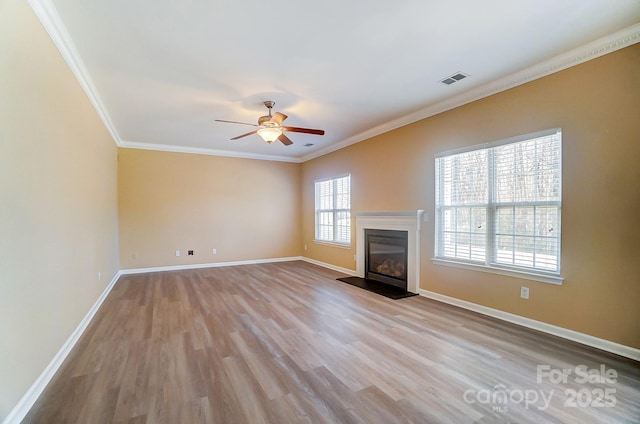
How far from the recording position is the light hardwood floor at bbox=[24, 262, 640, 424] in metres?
1.81

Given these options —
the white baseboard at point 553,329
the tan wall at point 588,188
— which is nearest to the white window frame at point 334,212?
the white baseboard at point 553,329

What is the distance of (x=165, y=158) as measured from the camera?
6324 millimetres

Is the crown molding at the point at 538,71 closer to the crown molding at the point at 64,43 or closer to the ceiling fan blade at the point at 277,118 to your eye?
the ceiling fan blade at the point at 277,118

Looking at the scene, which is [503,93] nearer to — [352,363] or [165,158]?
[352,363]

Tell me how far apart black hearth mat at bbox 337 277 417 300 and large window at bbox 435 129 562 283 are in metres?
0.81

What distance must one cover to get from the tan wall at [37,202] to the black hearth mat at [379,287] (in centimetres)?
378

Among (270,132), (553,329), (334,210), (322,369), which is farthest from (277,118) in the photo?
(553,329)

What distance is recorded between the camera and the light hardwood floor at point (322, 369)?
181cm

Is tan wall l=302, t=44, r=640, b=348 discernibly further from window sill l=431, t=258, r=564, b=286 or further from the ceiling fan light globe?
the ceiling fan light globe

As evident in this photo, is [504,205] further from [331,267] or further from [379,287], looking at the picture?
[331,267]

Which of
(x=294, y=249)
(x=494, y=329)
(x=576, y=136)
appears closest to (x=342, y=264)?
(x=294, y=249)

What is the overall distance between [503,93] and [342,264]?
418 cm

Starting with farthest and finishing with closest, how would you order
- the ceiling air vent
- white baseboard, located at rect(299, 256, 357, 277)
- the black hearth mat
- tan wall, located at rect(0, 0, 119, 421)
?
white baseboard, located at rect(299, 256, 357, 277), the black hearth mat, the ceiling air vent, tan wall, located at rect(0, 0, 119, 421)

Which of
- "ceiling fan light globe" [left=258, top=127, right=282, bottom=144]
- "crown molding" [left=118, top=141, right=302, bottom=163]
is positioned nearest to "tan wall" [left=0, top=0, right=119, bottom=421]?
"ceiling fan light globe" [left=258, top=127, right=282, bottom=144]
